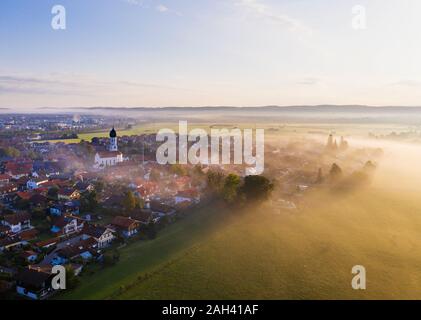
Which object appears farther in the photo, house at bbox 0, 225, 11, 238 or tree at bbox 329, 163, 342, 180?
tree at bbox 329, 163, 342, 180

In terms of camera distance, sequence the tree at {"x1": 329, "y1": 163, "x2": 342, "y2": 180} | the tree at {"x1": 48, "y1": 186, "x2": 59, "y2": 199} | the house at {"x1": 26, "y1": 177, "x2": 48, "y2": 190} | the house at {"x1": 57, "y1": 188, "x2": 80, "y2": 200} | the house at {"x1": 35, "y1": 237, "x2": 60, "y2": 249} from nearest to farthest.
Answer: the house at {"x1": 35, "y1": 237, "x2": 60, "y2": 249} < the house at {"x1": 57, "y1": 188, "x2": 80, "y2": 200} < the tree at {"x1": 48, "y1": 186, "x2": 59, "y2": 199} < the tree at {"x1": 329, "y1": 163, "x2": 342, "y2": 180} < the house at {"x1": 26, "y1": 177, "x2": 48, "y2": 190}

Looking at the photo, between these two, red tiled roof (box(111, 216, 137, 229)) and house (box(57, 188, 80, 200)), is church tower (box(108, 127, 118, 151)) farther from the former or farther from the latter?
red tiled roof (box(111, 216, 137, 229))

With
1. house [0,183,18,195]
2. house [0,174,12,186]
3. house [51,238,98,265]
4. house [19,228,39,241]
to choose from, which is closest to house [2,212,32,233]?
house [19,228,39,241]

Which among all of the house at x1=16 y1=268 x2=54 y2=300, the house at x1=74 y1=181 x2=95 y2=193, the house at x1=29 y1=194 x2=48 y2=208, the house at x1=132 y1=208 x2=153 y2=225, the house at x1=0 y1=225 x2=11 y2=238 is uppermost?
the house at x1=74 y1=181 x2=95 y2=193

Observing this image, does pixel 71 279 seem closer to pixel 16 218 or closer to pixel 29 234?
pixel 29 234

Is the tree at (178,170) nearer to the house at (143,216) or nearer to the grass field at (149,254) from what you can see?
the house at (143,216)

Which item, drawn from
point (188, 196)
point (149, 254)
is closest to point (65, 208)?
point (188, 196)
